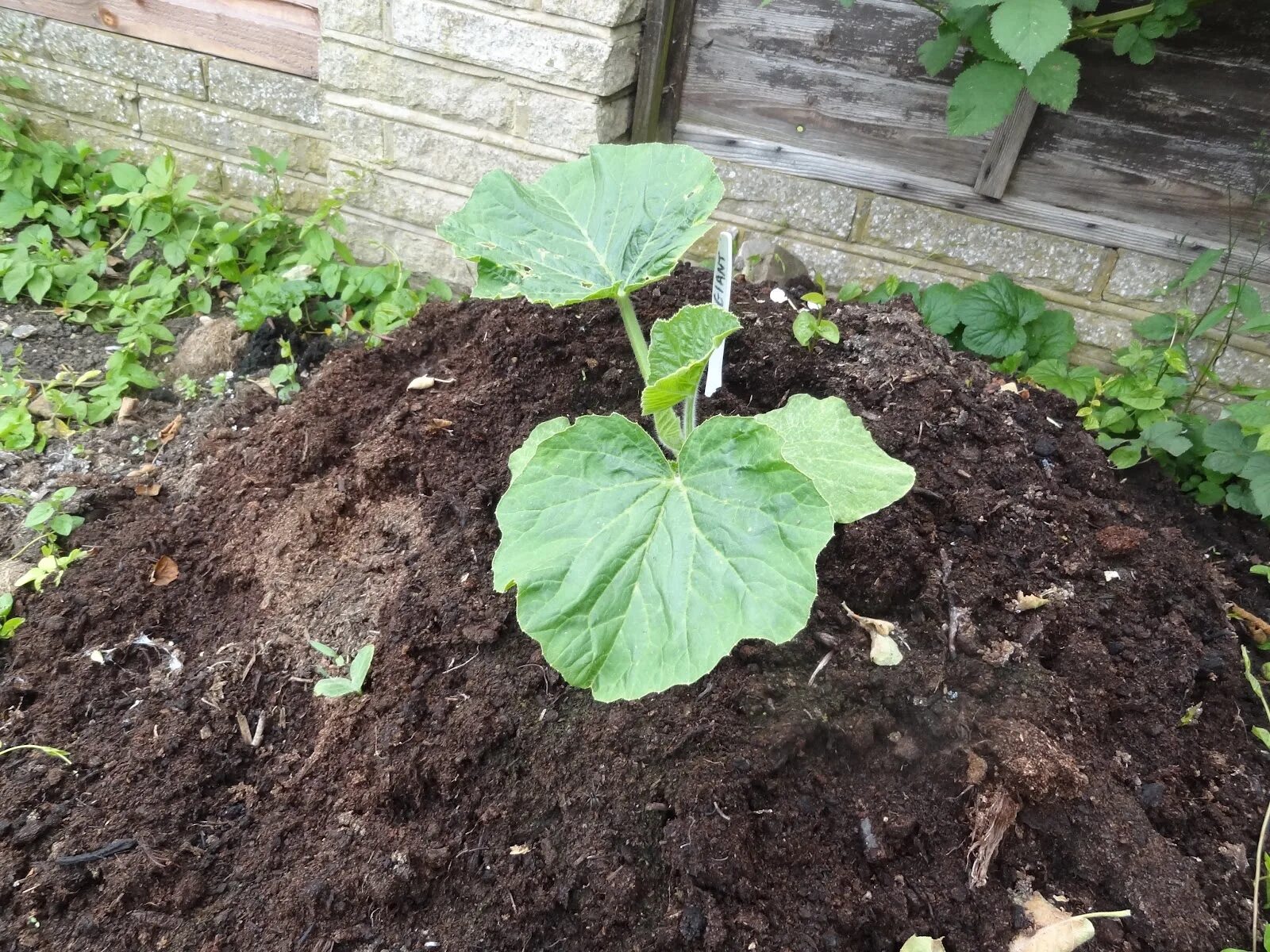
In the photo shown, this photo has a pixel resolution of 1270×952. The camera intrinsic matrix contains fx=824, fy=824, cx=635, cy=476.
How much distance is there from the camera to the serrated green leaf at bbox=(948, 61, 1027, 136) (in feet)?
7.62

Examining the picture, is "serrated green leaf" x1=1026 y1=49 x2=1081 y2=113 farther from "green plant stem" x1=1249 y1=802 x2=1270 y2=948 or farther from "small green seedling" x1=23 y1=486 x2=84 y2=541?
"small green seedling" x1=23 y1=486 x2=84 y2=541

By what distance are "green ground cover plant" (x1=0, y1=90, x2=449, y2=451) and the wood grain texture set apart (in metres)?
1.33

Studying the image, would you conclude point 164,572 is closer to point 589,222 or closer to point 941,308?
point 589,222

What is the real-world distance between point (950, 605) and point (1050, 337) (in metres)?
1.42

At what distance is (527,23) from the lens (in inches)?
103

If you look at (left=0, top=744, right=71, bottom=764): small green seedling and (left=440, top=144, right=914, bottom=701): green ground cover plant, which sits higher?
(left=440, top=144, right=914, bottom=701): green ground cover plant

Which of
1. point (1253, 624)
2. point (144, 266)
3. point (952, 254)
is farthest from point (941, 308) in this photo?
point (144, 266)

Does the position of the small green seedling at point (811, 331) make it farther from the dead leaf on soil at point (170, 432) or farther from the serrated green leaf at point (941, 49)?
the dead leaf on soil at point (170, 432)

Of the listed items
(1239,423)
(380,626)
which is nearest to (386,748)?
(380,626)

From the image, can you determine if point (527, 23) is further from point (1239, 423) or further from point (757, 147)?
point (1239, 423)

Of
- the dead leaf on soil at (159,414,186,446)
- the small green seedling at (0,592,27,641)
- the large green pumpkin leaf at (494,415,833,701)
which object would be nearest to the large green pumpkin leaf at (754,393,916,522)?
the large green pumpkin leaf at (494,415,833,701)

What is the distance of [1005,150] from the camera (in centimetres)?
272

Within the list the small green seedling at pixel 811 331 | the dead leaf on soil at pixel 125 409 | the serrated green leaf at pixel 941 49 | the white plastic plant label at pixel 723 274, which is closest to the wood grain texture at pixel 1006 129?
the serrated green leaf at pixel 941 49

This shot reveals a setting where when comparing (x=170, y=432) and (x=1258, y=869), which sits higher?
(x=1258, y=869)
